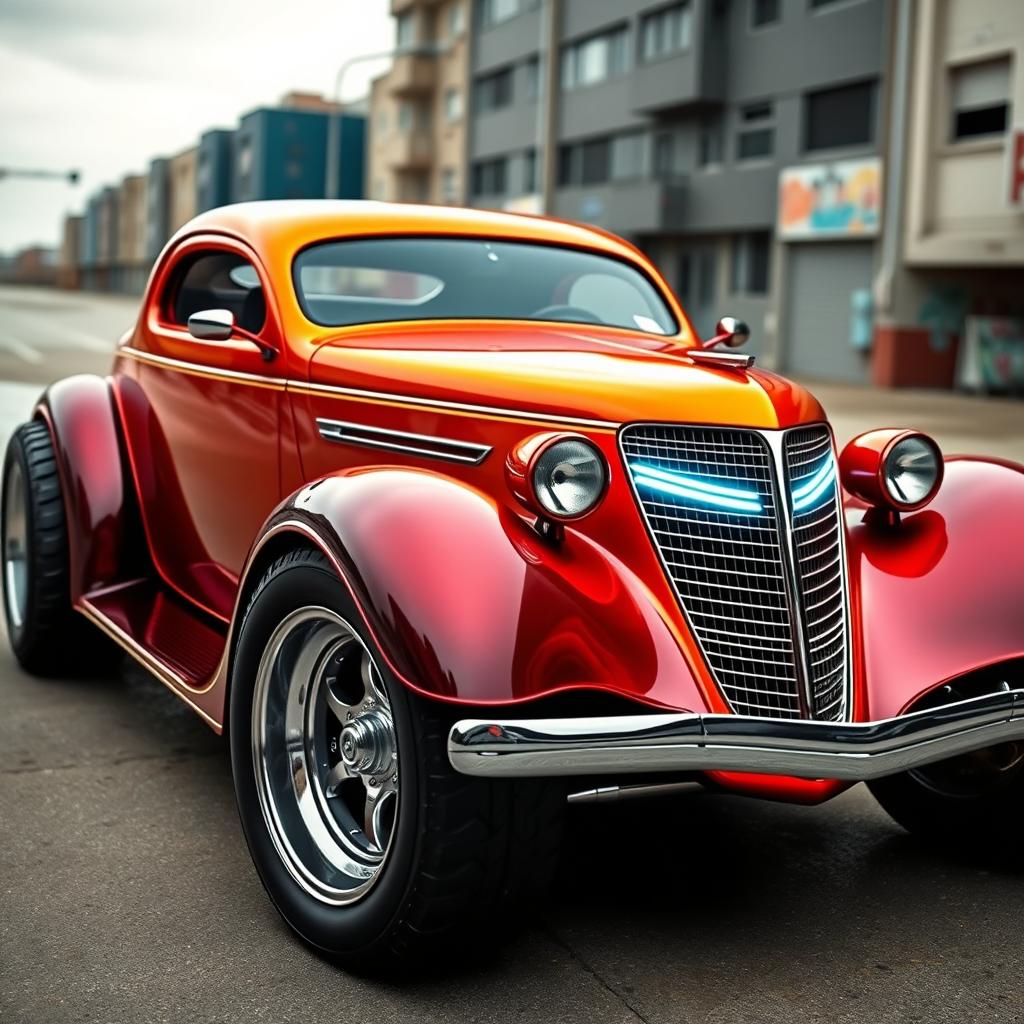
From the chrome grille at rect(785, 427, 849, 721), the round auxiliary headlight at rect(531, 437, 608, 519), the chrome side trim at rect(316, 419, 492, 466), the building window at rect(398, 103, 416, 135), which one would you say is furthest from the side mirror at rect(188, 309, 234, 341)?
the building window at rect(398, 103, 416, 135)

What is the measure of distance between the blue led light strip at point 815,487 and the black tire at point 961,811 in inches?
37.2

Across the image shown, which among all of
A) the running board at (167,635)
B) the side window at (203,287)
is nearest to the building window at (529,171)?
the side window at (203,287)

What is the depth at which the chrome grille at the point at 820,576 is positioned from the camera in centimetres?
312

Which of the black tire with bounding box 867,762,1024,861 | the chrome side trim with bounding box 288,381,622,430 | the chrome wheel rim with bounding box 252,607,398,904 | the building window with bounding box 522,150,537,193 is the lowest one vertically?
the black tire with bounding box 867,762,1024,861

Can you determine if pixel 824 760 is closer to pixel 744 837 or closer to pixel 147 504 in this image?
pixel 744 837

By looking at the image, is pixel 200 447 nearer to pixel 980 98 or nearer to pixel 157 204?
pixel 980 98

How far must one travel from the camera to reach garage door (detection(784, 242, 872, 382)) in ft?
95.0

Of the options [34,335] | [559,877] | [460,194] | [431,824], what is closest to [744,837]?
[559,877]

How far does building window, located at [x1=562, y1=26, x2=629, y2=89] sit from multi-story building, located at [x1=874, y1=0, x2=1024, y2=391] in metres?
12.2

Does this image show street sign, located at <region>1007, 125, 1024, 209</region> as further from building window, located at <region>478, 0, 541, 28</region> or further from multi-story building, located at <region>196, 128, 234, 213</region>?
multi-story building, located at <region>196, 128, 234, 213</region>

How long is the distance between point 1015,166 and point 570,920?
22781 mm

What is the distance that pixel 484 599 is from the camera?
2822 millimetres

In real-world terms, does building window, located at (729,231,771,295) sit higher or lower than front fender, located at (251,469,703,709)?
higher

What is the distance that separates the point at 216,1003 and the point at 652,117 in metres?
35.7
